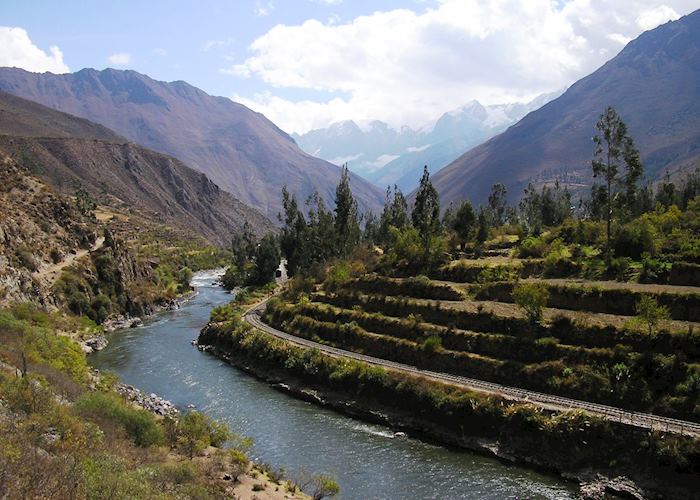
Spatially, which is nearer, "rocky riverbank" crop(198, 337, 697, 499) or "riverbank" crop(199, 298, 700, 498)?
"rocky riverbank" crop(198, 337, 697, 499)

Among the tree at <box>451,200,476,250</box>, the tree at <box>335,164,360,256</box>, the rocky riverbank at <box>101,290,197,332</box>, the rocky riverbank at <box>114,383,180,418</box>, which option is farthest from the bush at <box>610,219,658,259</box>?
the rocky riverbank at <box>101,290,197,332</box>

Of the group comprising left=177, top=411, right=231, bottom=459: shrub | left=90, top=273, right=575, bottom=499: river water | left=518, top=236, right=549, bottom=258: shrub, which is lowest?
left=90, top=273, right=575, bottom=499: river water

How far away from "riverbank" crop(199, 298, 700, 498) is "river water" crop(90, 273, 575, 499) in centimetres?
156

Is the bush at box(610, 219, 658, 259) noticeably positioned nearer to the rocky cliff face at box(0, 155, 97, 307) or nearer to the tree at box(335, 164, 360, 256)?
the tree at box(335, 164, 360, 256)

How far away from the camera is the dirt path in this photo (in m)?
87.3

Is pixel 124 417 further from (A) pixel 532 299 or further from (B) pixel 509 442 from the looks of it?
(A) pixel 532 299

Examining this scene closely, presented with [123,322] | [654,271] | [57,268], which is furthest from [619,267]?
[57,268]

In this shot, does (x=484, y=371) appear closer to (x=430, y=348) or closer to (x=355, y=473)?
(x=430, y=348)

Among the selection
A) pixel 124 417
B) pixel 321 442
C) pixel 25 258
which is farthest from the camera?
pixel 25 258

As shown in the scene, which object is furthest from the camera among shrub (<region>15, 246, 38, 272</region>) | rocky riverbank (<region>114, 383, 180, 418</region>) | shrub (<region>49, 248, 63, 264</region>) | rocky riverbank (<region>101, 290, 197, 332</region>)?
shrub (<region>49, 248, 63, 264</region>)

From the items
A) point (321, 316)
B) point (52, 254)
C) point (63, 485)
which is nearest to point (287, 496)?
point (63, 485)

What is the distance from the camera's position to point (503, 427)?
4522 cm

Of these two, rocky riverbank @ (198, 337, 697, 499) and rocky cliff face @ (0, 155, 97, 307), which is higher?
rocky cliff face @ (0, 155, 97, 307)

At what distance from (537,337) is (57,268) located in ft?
255
